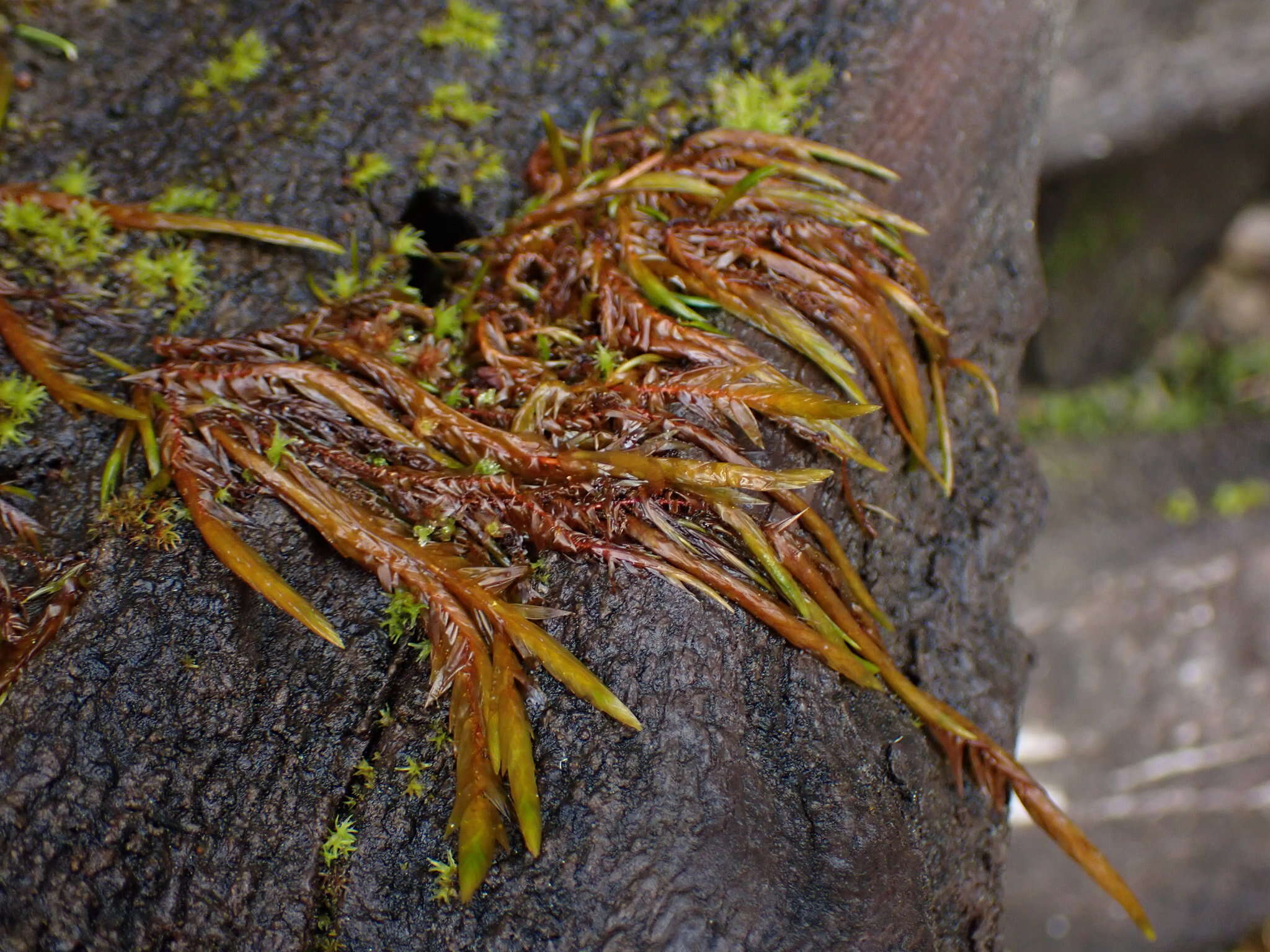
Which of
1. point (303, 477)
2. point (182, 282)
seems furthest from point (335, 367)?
point (182, 282)

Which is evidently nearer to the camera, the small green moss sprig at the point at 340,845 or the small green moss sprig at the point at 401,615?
the small green moss sprig at the point at 340,845

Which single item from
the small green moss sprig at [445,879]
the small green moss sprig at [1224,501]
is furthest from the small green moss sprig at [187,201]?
the small green moss sprig at [1224,501]

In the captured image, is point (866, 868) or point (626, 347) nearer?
point (866, 868)

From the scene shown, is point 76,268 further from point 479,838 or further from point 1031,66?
point 1031,66

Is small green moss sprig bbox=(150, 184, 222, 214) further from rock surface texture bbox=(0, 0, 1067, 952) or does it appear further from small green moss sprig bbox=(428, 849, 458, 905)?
small green moss sprig bbox=(428, 849, 458, 905)

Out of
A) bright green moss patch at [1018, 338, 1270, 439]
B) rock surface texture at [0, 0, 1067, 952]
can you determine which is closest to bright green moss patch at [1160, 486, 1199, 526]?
bright green moss patch at [1018, 338, 1270, 439]

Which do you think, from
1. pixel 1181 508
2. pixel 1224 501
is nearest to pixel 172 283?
pixel 1181 508

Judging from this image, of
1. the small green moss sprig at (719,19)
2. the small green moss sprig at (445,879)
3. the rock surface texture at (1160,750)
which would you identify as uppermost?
the small green moss sprig at (719,19)

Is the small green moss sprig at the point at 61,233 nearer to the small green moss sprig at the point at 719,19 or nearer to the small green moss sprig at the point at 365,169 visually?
the small green moss sprig at the point at 365,169
